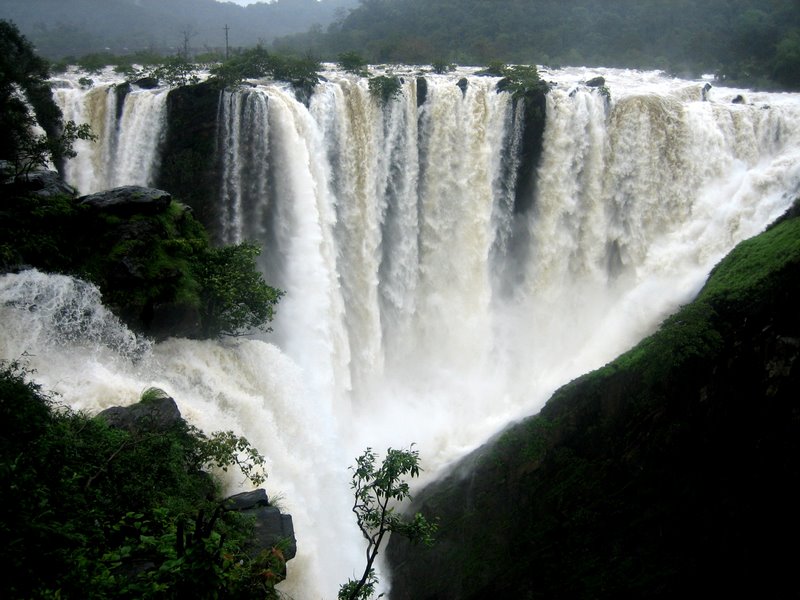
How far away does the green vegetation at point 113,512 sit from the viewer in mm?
4426

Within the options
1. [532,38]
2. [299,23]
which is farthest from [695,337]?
[299,23]

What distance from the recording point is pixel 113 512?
22.7 feet

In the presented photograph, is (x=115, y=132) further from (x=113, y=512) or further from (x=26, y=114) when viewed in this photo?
(x=113, y=512)

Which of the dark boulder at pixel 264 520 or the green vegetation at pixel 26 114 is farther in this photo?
the green vegetation at pixel 26 114

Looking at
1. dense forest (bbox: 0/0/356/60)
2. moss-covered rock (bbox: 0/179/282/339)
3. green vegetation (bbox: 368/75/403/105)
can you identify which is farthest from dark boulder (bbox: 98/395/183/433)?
dense forest (bbox: 0/0/356/60)

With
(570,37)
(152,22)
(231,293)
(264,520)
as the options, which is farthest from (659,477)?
(152,22)

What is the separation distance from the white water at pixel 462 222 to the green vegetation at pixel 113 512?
5.10 metres

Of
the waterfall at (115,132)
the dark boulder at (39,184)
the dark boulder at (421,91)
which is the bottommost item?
the dark boulder at (39,184)

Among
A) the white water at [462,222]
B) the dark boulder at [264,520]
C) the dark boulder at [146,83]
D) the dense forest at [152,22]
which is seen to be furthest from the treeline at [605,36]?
the dark boulder at [264,520]

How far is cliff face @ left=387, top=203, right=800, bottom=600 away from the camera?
9.72 meters

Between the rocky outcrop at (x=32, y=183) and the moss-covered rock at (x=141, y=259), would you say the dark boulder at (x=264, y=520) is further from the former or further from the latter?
the rocky outcrop at (x=32, y=183)

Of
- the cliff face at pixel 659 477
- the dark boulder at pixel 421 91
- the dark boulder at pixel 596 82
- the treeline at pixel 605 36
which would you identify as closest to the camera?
the cliff face at pixel 659 477

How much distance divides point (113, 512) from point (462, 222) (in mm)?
15346

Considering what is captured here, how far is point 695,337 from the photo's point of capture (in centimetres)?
1107
